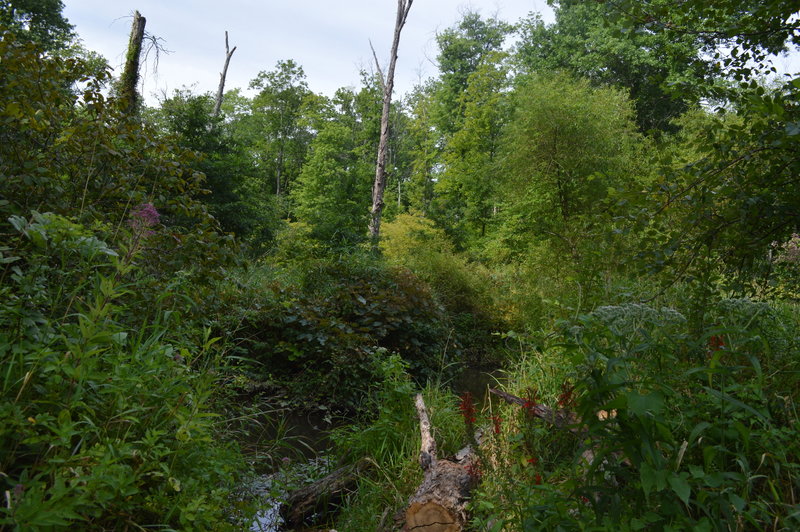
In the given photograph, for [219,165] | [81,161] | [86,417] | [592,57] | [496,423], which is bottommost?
[496,423]

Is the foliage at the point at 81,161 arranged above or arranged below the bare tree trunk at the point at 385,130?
below

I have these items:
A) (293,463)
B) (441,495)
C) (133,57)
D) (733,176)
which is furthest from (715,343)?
(133,57)

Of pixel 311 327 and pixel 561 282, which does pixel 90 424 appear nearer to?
pixel 311 327

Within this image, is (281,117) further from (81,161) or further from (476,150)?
(81,161)

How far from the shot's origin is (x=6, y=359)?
187cm

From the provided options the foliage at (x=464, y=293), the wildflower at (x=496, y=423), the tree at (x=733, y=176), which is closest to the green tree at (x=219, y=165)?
the foliage at (x=464, y=293)

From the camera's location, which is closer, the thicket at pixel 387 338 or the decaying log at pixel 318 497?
the thicket at pixel 387 338

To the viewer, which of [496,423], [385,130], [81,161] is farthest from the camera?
[385,130]

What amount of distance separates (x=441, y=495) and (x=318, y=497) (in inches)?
43.6

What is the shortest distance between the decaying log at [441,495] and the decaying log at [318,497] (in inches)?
26.3

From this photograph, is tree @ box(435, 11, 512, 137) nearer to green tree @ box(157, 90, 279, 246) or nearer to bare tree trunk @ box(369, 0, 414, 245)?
bare tree trunk @ box(369, 0, 414, 245)

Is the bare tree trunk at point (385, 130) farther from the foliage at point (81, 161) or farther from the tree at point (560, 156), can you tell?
the foliage at point (81, 161)

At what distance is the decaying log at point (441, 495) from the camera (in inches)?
110

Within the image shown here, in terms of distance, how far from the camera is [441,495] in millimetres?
2953
